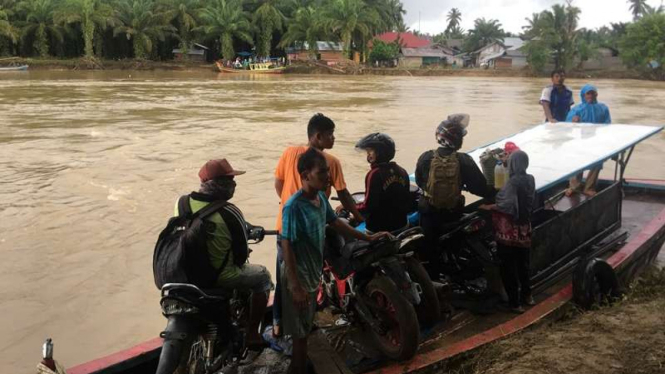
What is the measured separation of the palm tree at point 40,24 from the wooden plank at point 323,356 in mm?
57785

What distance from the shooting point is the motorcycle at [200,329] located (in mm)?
2781

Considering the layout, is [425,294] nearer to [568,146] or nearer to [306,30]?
[568,146]

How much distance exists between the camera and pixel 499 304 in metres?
3.97

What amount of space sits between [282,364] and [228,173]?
124 cm

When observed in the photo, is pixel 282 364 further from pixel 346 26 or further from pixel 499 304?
pixel 346 26

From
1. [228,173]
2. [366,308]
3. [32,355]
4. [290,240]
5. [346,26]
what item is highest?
[346,26]

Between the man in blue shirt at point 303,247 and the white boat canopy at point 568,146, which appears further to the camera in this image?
the white boat canopy at point 568,146

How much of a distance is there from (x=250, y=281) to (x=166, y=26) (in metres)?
58.4

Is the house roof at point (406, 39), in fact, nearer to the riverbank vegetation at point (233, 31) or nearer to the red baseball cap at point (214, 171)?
the riverbank vegetation at point (233, 31)

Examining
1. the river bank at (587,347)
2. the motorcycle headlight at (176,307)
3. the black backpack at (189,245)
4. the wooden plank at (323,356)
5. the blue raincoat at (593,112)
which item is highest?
the blue raincoat at (593,112)

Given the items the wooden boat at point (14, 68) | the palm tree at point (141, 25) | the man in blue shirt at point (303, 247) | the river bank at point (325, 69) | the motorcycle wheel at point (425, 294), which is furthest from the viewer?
the palm tree at point (141, 25)

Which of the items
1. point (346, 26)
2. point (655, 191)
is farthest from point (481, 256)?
point (346, 26)

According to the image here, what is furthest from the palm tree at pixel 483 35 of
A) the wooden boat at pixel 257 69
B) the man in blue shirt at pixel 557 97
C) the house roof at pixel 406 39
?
the man in blue shirt at pixel 557 97

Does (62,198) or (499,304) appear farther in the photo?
(62,198)
